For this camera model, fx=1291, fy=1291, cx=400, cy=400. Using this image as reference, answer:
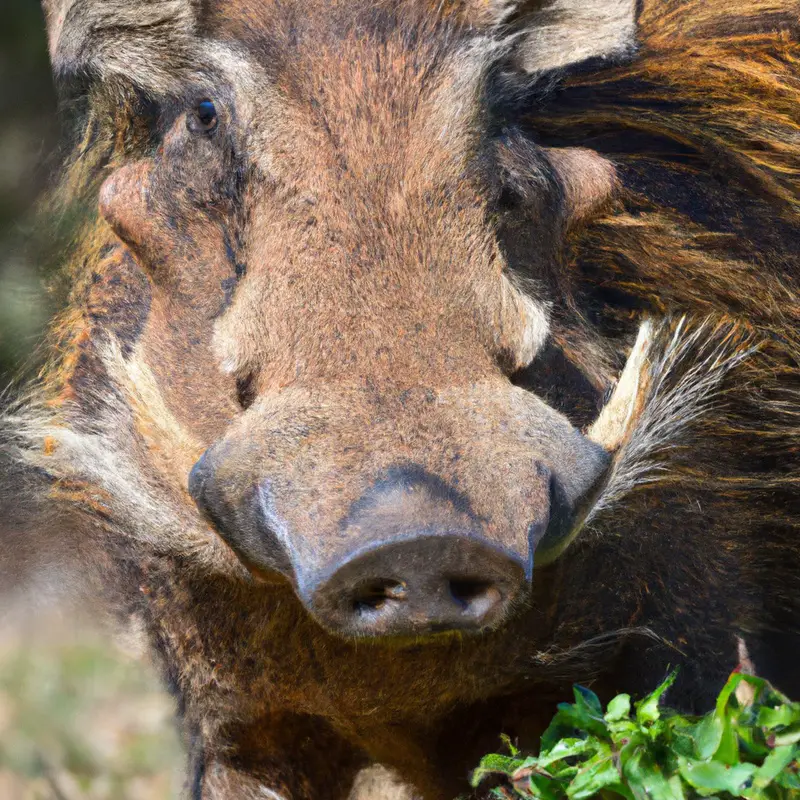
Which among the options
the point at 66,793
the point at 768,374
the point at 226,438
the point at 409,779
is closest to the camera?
the point at 226,438

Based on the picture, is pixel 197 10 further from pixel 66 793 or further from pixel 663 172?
pixel 66 793

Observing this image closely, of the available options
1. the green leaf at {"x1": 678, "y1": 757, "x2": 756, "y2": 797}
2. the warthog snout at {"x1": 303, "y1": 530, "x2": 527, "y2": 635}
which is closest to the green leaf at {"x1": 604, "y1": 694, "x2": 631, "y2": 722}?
the green leaf at {"x1": 678, "y1": 757, "x2": 756, "y2": 797}

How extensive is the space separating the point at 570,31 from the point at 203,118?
625mm

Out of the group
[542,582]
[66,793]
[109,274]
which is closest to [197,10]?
[109,274]

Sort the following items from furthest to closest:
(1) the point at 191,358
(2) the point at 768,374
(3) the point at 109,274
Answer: (2) the point at 768,374
(3) the point at 109,274
(1) the point at 191,358

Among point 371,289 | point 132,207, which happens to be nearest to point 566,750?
point 371,289

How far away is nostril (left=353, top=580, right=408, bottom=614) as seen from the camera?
1.53 metres

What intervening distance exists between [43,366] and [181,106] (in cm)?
59

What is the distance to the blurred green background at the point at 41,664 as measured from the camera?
2479mm

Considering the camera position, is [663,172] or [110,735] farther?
[110,735]

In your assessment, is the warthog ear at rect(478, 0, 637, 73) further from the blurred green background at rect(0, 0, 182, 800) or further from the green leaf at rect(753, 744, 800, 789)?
the green leaf at rect(753, 744, 800, 789)

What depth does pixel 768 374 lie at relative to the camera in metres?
2.39

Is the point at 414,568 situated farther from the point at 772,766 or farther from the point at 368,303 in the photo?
the point at 772,766

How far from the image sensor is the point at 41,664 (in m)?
3.05
